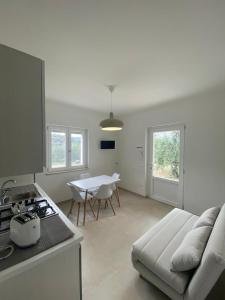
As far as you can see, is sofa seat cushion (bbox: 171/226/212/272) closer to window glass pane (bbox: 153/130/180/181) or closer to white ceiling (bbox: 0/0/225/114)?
white ceiling (bbox: 0/0/225/114)

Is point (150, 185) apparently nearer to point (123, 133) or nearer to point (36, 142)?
point (123, 133)

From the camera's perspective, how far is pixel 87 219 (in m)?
3.02

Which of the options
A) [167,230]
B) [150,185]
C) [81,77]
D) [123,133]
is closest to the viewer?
[167,230]

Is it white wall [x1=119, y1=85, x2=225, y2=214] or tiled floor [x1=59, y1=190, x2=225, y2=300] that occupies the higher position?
white wall [x1=119, y1=85, x2=225, y2=214]

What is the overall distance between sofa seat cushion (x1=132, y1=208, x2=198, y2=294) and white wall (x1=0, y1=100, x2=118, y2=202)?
266 centimetres

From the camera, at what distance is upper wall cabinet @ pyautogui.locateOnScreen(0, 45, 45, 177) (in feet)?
2.95

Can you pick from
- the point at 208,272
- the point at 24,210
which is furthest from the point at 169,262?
the point at 24,210

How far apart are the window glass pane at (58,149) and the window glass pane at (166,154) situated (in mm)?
2385

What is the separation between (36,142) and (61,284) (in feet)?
3.21

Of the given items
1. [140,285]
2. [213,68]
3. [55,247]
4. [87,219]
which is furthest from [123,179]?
[55,247]

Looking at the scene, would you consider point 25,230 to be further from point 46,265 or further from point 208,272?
point 208,272

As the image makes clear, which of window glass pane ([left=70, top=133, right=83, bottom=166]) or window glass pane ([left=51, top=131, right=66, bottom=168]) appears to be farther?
window glass pane ([left=70, top=133, right=83, bottom=166])

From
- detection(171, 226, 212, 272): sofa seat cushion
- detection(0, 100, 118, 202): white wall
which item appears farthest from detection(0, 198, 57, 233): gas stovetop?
detection(0, 100, 118, 202): white wall

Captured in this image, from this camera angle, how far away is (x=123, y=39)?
1.50 m
